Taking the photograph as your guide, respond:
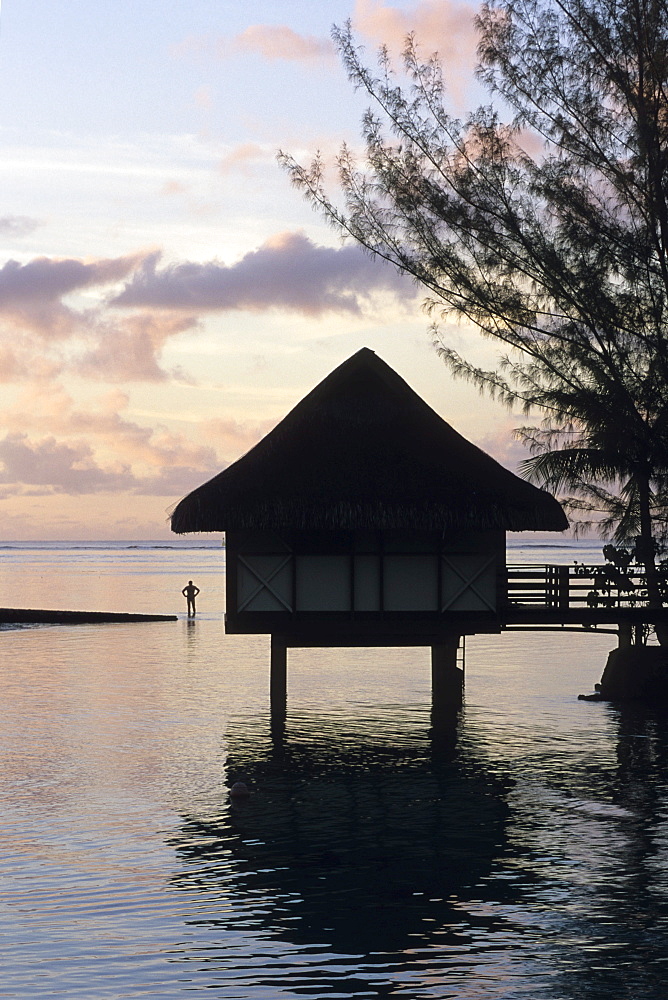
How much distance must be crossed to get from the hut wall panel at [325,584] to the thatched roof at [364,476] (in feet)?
3.93

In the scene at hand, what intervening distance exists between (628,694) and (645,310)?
967cm

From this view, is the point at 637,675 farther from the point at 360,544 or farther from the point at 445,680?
the point at 360,544

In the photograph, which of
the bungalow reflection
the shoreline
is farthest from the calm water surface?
the shoreline

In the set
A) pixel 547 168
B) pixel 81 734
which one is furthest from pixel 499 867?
pixel 547 168

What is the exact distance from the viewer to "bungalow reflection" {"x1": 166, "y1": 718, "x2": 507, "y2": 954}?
496 inches

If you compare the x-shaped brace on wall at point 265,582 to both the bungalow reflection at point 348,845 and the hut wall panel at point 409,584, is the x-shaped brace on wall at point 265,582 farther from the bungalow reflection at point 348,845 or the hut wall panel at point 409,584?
the bungalow reflection at point 348,845

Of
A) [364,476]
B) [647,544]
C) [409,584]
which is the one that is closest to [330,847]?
[409,584]

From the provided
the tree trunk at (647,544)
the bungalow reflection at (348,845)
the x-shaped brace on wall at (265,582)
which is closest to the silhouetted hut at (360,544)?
the x-shaped brace on wall at (265,582)

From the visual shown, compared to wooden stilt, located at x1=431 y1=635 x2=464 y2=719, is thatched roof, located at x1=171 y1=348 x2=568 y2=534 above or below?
above

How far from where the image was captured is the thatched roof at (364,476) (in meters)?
24.0

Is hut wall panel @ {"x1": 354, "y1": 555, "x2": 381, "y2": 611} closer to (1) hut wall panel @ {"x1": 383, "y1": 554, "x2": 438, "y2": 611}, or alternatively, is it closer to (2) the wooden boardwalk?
(1) hut wall panel @ {"x1": 383, "y1": 554, "x2": 438, "y2": 611}

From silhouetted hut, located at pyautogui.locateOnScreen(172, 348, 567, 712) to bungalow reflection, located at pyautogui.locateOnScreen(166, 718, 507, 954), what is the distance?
2748 millimetres

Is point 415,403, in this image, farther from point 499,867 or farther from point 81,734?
point 499,867

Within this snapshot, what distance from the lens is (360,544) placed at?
24.8m
